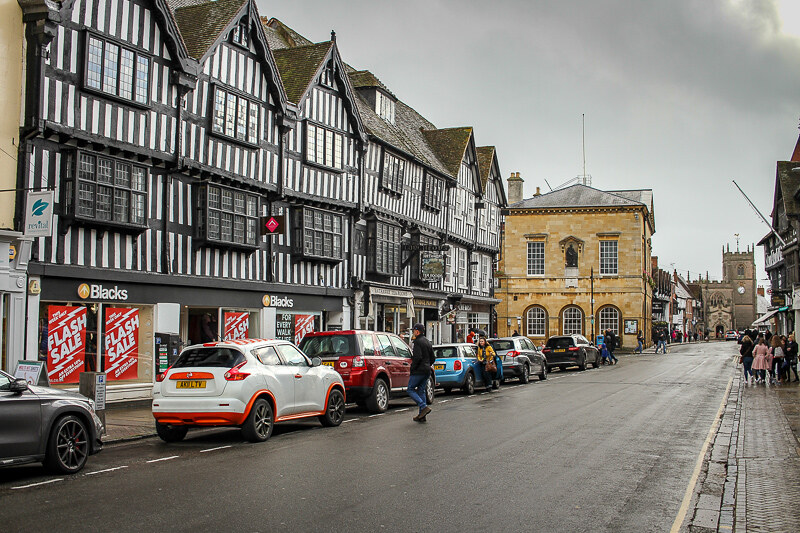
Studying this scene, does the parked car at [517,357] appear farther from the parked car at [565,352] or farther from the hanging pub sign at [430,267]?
the parked car at [565,352]

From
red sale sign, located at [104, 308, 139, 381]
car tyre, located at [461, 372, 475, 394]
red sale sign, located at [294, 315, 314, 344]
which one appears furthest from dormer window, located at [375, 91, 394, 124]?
red sale sign, located at [104, 308, 139, 381]

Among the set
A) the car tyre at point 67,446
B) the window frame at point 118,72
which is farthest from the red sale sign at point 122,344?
the car tyre at point 67,446

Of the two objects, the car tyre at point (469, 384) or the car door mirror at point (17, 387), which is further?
the car tyre at point (469, 384)

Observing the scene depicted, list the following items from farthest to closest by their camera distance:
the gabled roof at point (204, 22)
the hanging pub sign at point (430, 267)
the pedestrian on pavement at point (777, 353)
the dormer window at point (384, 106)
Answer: the dormer window at point (384, 106)
the hanging pub sign at point (430, 267)
the pedestrian on pavement at point (777, 353)
the gabled roof at point (204, 22)

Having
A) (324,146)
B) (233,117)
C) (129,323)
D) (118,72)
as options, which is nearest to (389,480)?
(129,323)

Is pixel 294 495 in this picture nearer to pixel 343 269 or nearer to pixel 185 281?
pixel 185 281

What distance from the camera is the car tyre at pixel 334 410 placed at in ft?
47.7

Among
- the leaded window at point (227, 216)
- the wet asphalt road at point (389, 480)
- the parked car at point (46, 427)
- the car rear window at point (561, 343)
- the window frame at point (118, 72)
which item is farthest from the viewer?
the car rear window at point (561, 343)

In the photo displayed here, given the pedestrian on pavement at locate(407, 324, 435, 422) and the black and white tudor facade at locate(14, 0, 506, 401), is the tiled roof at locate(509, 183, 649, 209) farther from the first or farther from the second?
the pedestrian on pavement at locate(407, 324, 435, 422)

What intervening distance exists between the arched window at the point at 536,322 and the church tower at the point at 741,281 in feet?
364

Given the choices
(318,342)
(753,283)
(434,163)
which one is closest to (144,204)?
(318,342)

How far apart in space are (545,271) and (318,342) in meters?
48.2

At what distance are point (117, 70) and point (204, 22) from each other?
15.1 ft

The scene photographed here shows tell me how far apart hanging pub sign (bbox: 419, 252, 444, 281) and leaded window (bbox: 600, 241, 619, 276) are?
3312cm
